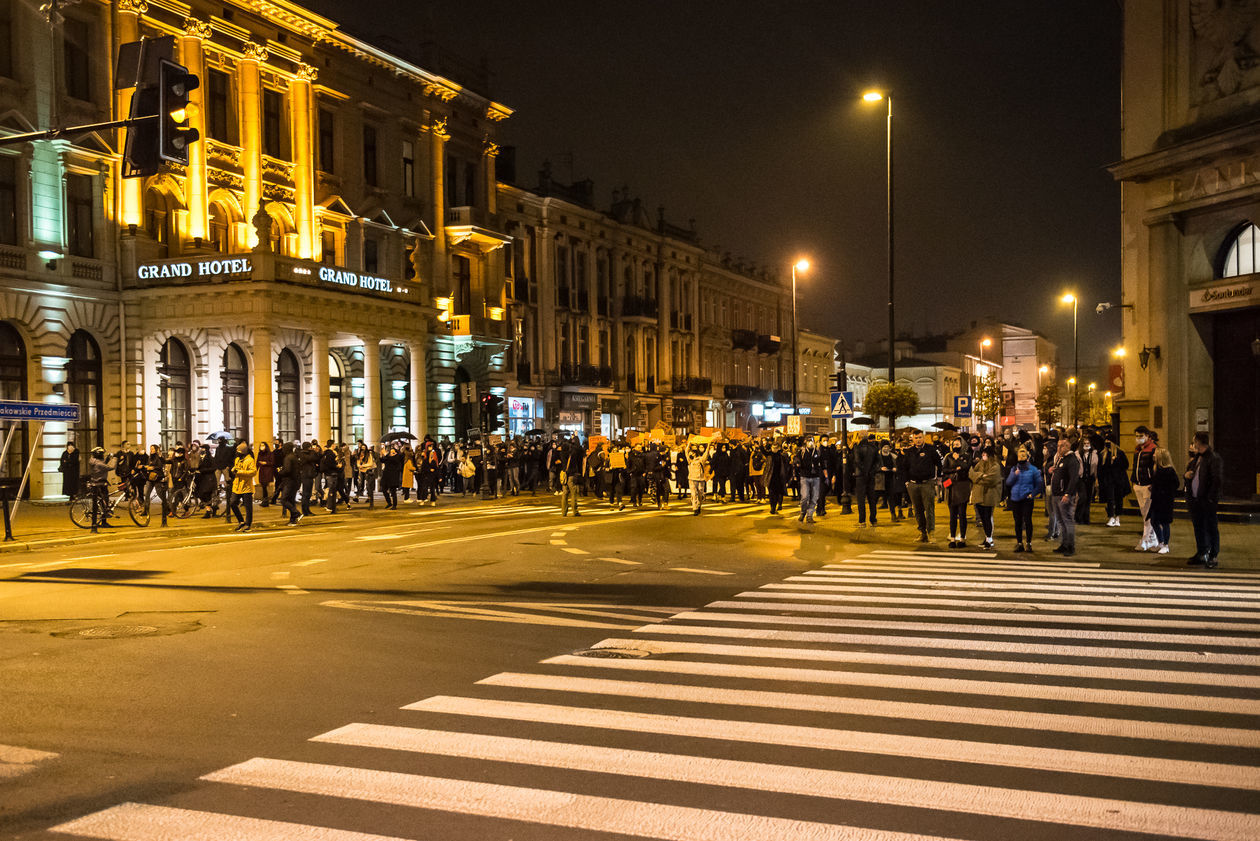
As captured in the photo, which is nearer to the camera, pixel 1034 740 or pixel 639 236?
pixel 1034 740

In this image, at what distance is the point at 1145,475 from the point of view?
16.2 meters

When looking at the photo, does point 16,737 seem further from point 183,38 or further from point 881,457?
point 183,38

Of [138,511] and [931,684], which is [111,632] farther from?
[138,511]

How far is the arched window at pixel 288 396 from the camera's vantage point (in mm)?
37938

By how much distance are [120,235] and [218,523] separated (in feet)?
38.1

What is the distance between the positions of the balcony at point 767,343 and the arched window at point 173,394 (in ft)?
158

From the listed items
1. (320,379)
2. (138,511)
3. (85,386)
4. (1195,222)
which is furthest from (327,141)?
(1195,222)

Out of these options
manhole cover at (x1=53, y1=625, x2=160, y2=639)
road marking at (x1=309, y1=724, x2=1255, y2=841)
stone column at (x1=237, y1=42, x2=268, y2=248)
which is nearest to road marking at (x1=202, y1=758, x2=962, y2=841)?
road marking at (x1=309, y1=724, x2=1255, y2=841)

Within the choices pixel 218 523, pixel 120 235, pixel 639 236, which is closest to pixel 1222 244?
pixel 218 523

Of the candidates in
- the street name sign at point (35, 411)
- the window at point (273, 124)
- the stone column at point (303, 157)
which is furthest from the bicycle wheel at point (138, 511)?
the window at point (273, 124)

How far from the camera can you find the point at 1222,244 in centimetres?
2314

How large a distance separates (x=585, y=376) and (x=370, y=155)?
60.2ft

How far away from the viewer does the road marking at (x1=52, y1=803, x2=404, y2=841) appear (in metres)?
4.96

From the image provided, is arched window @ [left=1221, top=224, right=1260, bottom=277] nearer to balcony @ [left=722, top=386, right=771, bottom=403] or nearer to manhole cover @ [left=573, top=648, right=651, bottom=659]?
manhole cover @ [left=573, top=648, right=651, bottom=659]
